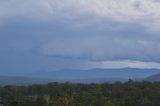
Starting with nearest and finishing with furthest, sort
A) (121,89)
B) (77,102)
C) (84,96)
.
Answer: (77,102) < (84,96) < (121,89)

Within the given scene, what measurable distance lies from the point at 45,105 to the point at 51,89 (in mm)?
46273

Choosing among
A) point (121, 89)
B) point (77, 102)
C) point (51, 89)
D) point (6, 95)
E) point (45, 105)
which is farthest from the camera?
point (51, 89)

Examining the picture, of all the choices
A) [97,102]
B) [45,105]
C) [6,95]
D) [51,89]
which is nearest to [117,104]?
[97,102]

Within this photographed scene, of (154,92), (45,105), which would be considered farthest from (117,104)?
(154,92)

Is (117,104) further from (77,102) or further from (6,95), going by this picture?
(6,95)

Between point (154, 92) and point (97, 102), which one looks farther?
point (154, 92)

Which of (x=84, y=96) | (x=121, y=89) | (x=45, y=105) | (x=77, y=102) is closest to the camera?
(x=45, y=105)

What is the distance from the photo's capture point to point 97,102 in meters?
103

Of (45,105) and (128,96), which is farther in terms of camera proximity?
(128,96)

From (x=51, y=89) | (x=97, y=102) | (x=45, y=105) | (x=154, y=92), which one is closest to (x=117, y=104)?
(x=97, y=102)

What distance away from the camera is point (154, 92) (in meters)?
122

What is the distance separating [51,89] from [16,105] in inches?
1680

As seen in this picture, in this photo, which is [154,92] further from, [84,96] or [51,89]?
[51,89]

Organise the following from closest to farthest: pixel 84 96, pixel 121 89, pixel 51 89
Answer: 1. pixel 84 96
2. pixel 121 89
3. pixel 51 89
